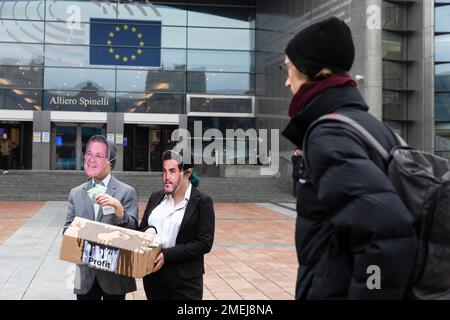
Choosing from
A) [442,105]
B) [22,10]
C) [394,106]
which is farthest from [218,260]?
[22,10]

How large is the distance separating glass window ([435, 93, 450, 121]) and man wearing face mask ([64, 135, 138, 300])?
72.0ft

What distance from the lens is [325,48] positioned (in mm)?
1810

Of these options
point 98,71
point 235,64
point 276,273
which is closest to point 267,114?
point 235,64

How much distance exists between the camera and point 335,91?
5.92ft

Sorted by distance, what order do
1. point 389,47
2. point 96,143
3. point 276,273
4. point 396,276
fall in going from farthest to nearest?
1. point 389,47
2. point 276,273
3. point 96,143
4. point 396,276

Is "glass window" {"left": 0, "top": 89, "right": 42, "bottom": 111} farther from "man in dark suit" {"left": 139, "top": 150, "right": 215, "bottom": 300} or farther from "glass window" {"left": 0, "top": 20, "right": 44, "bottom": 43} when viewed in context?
"man in dark suit" {"left": 139, "top": 150, "right": 215, "bottom": 300}

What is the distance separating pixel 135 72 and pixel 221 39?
5.45 metres

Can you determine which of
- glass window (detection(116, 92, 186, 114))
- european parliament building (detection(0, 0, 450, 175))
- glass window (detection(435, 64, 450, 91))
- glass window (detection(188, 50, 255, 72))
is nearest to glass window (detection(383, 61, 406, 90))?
glass window (detection(435, 64, 450, 91))

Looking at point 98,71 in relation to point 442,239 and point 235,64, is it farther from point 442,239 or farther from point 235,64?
point 442,239

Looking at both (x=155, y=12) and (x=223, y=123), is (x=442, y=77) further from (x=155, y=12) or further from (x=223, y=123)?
(x=155, y=12)

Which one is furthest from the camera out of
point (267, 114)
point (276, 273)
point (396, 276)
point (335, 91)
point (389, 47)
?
point (267, 114)

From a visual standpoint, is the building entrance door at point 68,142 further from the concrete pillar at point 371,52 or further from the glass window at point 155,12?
the concrete pillar at point 371,52

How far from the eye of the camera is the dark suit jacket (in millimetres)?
3355

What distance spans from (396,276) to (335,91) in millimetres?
630
